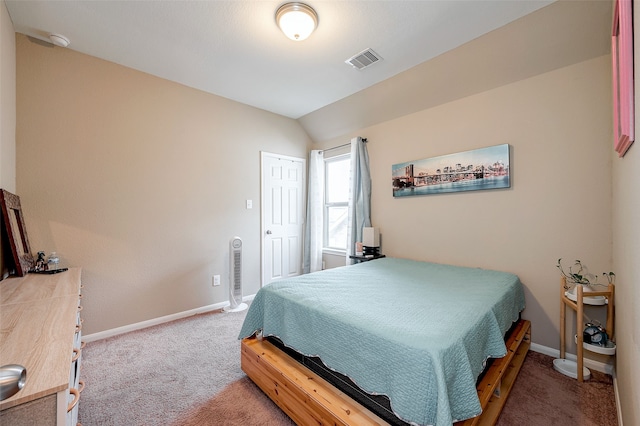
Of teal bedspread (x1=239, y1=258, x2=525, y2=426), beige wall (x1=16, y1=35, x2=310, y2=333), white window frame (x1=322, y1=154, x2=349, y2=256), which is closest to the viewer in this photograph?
teal bedspread (x1=239, y1=258, x2=525, y2=426)

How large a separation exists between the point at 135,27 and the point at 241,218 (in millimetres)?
2214

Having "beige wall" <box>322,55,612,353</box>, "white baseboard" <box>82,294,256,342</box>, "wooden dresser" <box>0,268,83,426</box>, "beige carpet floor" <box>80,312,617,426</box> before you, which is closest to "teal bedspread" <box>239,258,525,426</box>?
"beige wall" <box>322,55,612,353</box>

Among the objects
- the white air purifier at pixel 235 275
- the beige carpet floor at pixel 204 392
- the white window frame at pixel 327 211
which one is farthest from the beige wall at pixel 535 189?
the white air purifier at pixel 235 275

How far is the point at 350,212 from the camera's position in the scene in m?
3.84

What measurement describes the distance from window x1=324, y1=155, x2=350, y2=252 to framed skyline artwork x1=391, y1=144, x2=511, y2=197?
0.98 meters

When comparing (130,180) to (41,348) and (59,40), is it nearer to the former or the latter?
(59,40)

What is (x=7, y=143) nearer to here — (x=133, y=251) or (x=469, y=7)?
(x=133, y=251)

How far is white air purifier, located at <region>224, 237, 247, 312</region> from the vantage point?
3.34 metres

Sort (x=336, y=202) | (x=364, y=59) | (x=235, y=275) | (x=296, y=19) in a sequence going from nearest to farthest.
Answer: (x=296, y=19), (x=364, y=59), (x=235, y=275), (x=336, y=202)

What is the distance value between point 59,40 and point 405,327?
138 inches

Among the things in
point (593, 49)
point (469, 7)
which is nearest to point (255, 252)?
point (469, 7)

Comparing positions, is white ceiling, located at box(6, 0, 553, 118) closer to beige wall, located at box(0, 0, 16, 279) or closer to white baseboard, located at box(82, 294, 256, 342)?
beige wall, located at box(0, 0, 16, 279)

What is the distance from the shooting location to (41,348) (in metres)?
0.91

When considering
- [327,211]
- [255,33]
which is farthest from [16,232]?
[327,211]
